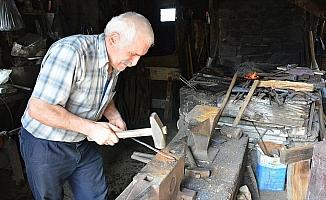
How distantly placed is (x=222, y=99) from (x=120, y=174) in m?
1.59

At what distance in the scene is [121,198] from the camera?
5.40 ft

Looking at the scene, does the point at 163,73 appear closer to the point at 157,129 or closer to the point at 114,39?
the point at 114,39

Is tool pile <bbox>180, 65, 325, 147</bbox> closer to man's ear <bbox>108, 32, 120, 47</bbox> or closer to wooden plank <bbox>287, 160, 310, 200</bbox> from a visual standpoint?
wooden plank <bbox>287, 160, 310, 200</bbox>

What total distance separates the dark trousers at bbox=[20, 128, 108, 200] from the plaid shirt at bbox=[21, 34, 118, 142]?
58 millimetres

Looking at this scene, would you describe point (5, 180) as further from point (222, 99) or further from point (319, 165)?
point (319, 165)

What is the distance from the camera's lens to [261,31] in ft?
15.1

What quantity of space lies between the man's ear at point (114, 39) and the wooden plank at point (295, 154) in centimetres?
132

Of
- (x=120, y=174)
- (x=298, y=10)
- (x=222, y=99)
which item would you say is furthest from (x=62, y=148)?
(x=298, y=10)

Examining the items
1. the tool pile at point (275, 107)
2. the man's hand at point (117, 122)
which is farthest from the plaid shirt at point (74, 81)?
the tool pile at point (275, 107)

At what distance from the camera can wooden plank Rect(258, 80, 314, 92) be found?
10.5 feet

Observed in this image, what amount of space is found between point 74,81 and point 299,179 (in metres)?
1.85

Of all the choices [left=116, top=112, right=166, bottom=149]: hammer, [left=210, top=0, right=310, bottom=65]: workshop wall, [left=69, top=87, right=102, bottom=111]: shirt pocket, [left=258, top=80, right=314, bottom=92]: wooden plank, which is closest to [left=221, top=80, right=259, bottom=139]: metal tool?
[left=258, top=80, right=314, bottom=92]: wooden plank

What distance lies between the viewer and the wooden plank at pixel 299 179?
104 inches

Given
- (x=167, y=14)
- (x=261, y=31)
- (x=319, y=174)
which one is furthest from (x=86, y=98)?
(x=167, y=14)
